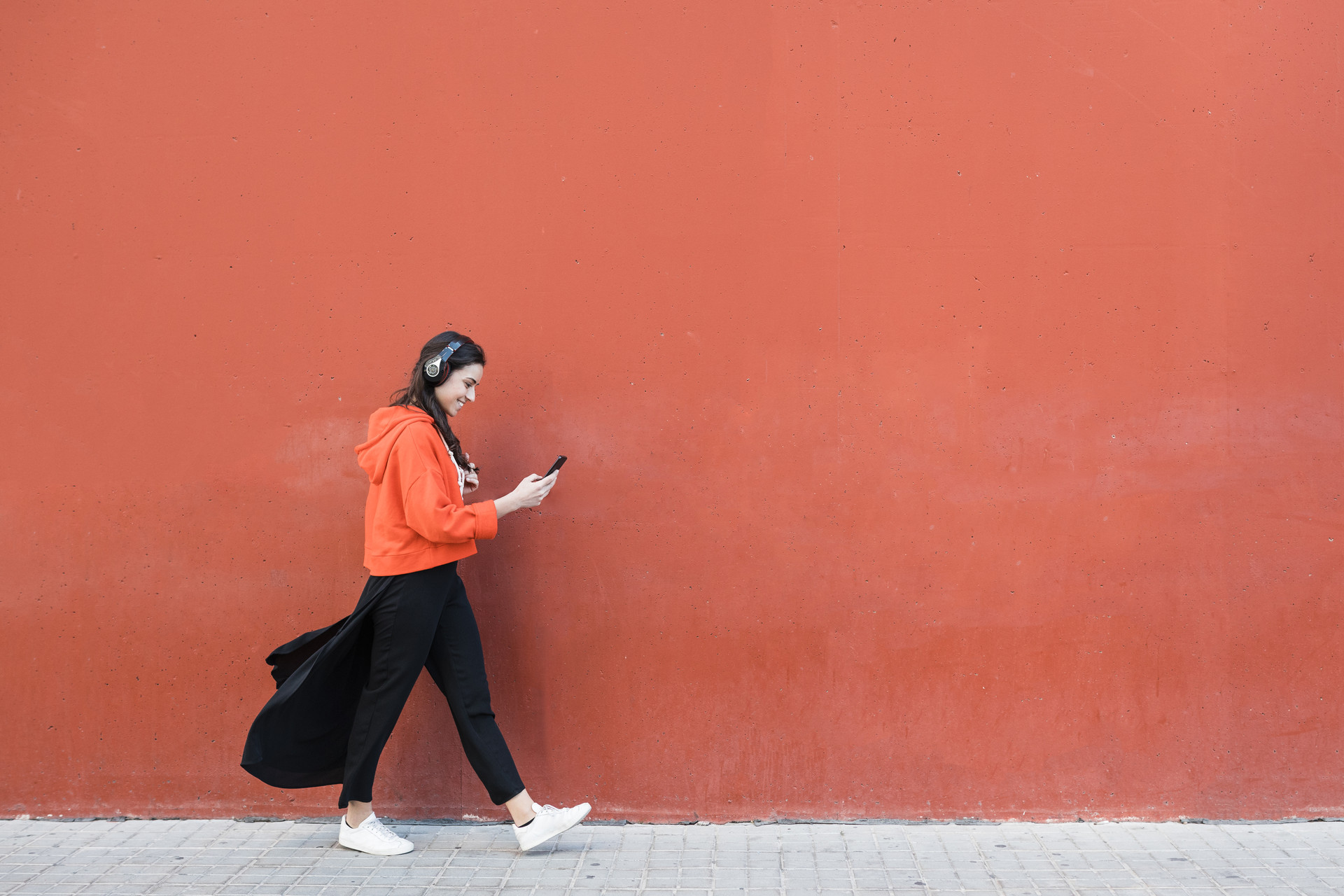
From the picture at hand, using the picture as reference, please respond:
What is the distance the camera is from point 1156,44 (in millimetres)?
3646

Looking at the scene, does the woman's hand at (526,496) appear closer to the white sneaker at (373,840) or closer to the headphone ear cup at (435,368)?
the headphone ear cup at (435,368)

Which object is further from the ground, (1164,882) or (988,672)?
(988,672)

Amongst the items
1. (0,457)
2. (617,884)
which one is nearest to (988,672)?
(617,884)

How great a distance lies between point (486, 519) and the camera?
323 cm

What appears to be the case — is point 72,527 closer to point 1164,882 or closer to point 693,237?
point 693,237

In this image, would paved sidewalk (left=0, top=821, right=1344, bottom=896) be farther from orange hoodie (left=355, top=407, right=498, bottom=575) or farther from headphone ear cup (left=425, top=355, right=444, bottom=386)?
headphone ear cup (left=425, top=355, right=444, bottom=386)

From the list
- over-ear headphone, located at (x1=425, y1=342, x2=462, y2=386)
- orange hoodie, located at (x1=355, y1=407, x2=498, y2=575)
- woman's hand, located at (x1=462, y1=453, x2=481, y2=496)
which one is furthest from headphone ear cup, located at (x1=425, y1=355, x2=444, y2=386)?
woman's hand, located at (x1=462, y1=453, x2=481, y2=496)

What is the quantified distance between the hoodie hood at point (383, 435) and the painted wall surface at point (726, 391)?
0.44m

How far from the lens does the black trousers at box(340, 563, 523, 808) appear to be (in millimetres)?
3322

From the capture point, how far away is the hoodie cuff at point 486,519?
10.6 feet

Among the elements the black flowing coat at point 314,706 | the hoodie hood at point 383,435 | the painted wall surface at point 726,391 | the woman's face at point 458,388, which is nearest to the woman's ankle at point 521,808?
the painted wall surface at point 726,391

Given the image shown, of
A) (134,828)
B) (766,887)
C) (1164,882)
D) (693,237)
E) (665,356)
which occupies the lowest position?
(1164,882)

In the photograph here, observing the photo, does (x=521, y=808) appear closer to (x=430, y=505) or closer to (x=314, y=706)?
(x=314, y=706)

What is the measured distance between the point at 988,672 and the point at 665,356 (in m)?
1.82
